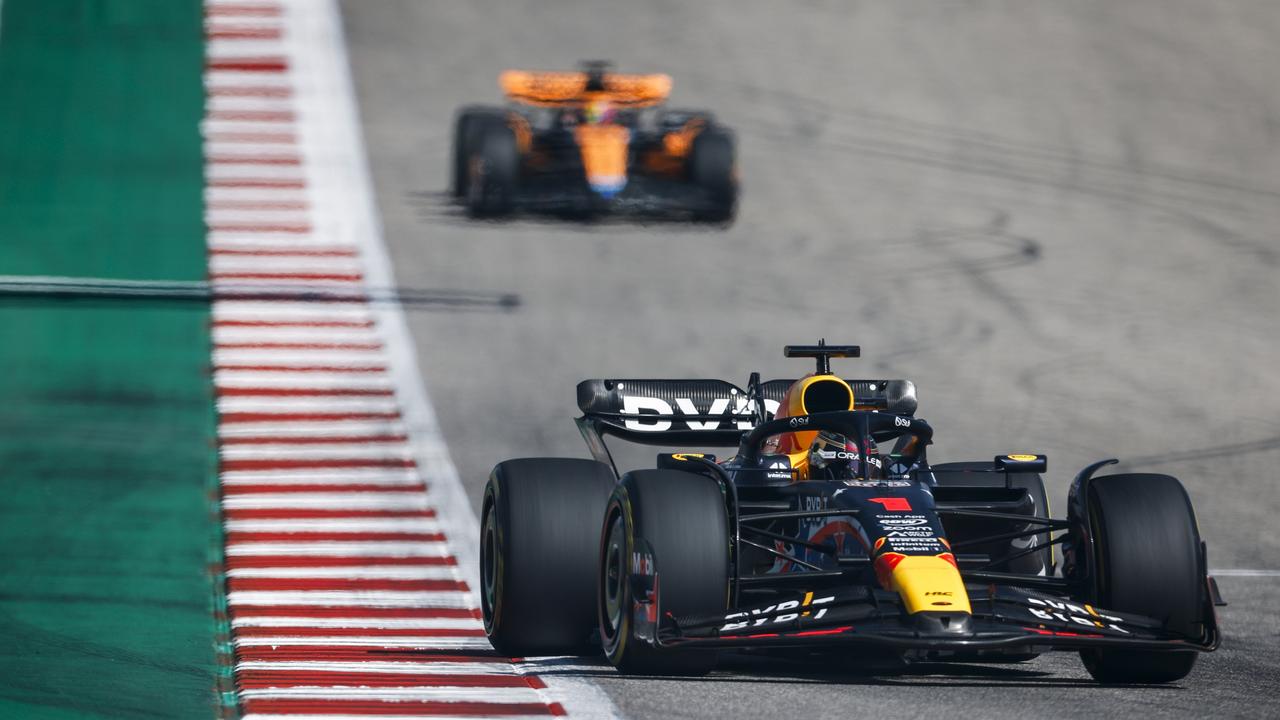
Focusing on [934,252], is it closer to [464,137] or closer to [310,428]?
[464,137]

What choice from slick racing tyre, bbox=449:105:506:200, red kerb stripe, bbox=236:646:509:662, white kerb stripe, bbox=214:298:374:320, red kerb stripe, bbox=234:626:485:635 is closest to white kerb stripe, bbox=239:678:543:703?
red kerb stripe, bbox=236:646:509:662

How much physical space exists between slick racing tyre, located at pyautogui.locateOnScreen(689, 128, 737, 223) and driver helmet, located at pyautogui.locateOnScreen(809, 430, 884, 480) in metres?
11.2

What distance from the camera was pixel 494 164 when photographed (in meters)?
21.1

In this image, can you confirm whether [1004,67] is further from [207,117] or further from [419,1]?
[207,117]

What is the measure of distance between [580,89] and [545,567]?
501 inches

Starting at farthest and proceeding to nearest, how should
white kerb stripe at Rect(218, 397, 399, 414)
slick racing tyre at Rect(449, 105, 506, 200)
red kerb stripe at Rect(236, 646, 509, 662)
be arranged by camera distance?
slick racing tyre at Rect(449, 105, 506, 200) → white kerb stripe at Rect(218, 397, 399, 414) → red kerb stripe at Rect(236, 646, 509, 662)

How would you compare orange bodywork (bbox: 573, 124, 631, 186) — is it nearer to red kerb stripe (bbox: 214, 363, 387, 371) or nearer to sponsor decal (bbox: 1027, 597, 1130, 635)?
red kerb stripe (bbox: 214, 363, 387, 371)

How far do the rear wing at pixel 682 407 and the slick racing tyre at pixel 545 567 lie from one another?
5.19 feet

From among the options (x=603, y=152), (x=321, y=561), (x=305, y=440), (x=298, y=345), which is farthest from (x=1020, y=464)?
(x=603, y=152)

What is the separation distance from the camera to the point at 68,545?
1291cm

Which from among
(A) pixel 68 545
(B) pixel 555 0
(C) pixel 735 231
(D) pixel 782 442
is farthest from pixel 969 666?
(B) pixel 555 0

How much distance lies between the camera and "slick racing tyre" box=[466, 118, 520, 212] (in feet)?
69.2

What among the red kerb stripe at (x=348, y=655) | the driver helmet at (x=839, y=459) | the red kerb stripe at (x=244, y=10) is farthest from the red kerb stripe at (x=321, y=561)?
the red kerb stripe at (x=244, y=10)

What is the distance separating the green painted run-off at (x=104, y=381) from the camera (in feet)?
34.0
